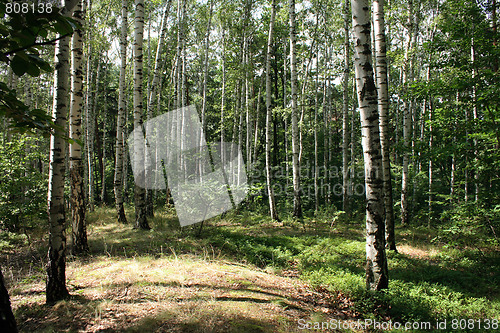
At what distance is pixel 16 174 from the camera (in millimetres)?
7746

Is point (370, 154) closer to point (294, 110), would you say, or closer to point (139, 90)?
point (139, 90)

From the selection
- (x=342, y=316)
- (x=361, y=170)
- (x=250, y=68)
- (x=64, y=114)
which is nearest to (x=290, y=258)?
(x=342, y=316)

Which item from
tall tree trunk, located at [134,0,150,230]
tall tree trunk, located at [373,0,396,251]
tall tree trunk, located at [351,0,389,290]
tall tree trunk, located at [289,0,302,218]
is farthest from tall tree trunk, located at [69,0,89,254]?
tall tree trunk, located at [289,0,302,218]

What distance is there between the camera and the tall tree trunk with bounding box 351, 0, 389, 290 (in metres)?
3.94

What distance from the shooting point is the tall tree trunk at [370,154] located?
12.9 feet

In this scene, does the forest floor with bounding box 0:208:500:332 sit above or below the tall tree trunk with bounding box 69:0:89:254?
below

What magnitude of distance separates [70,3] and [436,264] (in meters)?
7.68

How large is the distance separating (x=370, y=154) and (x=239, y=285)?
2850 millimetres

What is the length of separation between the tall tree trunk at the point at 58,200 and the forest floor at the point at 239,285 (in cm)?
26

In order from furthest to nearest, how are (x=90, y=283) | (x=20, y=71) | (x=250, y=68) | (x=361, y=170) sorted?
(x=361, y=170)
(x=250, y=68)
(x=90, y=283)
(x=20, y=71)

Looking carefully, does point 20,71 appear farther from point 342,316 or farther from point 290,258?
point 290,258

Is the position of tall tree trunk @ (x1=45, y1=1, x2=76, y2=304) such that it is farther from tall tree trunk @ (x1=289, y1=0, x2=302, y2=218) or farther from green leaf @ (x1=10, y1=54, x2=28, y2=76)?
tall tree trunk @ (x1=289, y1=0, x2=302, y2=218)

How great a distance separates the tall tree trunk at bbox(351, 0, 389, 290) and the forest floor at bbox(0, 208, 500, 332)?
36cm

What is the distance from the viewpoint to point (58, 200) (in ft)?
11.7
